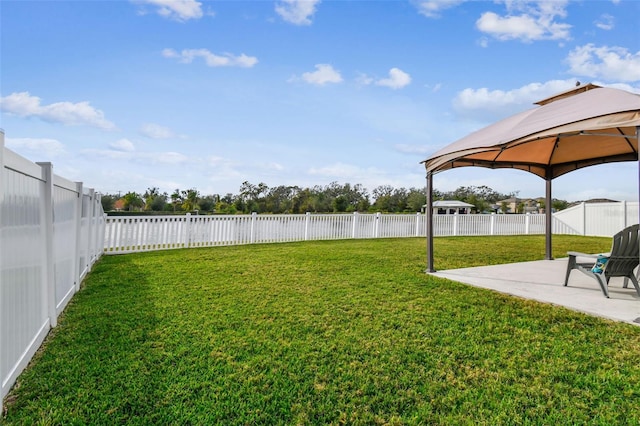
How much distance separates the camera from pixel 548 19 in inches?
337

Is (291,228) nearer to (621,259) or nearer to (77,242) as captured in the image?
(77,242)

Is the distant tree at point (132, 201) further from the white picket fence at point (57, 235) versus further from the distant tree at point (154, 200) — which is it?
the white picket fence at point (57, 235)

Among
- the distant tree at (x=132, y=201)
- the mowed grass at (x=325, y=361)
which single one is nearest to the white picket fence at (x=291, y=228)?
the mowed grass at (x=325, y=361)

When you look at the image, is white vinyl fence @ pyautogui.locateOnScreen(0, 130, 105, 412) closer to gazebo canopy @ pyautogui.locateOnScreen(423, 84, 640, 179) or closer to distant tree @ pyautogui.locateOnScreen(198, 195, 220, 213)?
gazebo canopy @ pyautogui.locateOnScreen(423, 84, 640, 179)

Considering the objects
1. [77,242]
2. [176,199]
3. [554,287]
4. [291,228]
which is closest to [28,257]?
[77,242]

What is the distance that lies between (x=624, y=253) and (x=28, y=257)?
6.64 m

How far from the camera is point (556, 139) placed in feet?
23.9

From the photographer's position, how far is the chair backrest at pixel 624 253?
4629mm

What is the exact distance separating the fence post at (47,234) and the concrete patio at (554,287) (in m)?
5.47

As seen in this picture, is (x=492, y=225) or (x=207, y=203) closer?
(x=492, y=225)

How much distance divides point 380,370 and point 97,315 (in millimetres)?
3202

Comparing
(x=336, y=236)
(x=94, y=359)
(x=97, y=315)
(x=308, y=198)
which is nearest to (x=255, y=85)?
(x=336, y=236)

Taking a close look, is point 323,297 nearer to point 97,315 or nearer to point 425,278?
point 425,278

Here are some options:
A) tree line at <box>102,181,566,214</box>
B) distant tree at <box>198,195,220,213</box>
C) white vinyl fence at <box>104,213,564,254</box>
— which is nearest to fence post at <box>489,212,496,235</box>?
white vinyl fence at <box>104,213,564,254</box>
